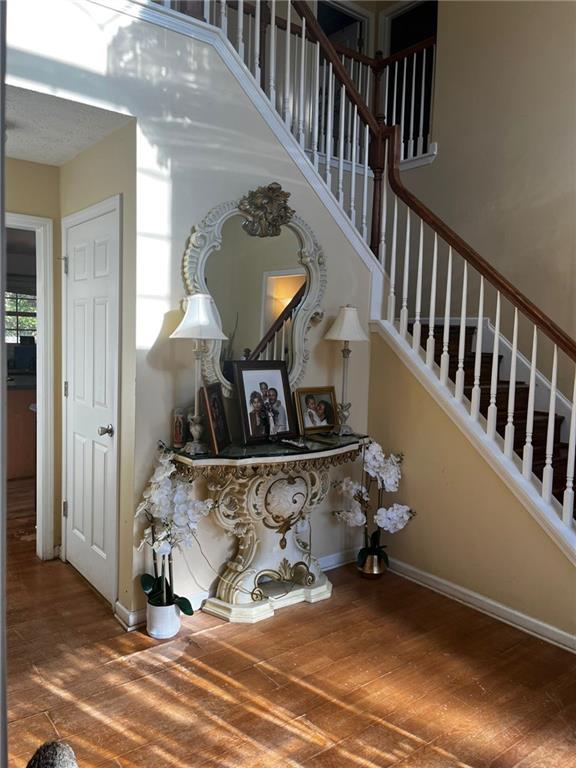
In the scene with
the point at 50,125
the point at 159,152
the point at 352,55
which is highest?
→ the point at 352,55

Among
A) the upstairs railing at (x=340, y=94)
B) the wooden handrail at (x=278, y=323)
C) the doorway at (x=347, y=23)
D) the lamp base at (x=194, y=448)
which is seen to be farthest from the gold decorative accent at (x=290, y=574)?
the doorway at (x=347, y=23)

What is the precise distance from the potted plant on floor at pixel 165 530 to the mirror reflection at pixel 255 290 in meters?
0.66

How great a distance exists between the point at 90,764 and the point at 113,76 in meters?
2.76

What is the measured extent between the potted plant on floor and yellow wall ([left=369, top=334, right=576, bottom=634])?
137 cm

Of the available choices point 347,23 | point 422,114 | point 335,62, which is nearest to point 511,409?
point 335,62

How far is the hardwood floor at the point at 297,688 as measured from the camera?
→ 84.0 inches

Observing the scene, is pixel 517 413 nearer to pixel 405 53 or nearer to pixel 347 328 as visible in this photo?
pixel 347 328

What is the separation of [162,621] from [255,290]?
68.9 inches

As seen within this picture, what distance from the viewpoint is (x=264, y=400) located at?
322 centimetres

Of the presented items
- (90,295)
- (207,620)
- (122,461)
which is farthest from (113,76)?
(207,620)

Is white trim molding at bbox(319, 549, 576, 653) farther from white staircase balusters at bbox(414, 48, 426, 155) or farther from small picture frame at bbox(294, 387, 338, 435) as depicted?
white staircase balusters at bbox(414, 48, 426, 155)

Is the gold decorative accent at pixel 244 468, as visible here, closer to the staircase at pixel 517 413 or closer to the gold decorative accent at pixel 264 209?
the staircase at pixel 517 413

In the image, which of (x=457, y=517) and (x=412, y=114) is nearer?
(x=457, y=517)

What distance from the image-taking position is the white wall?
8.45 ft
